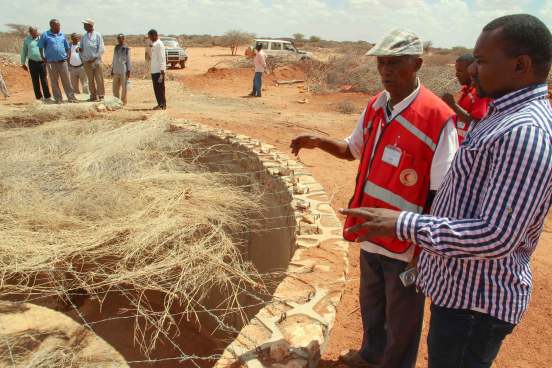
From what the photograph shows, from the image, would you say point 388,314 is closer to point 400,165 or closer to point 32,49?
point 400,165

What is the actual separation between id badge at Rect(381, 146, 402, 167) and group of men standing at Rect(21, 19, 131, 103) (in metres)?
7.74

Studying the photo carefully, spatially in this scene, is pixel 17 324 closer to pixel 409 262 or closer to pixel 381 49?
pixel 409 262

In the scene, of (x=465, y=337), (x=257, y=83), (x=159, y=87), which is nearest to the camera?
(x=465, y=337)

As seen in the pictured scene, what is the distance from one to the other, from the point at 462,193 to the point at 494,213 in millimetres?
175

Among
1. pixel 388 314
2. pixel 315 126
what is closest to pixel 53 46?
pixel 315 126

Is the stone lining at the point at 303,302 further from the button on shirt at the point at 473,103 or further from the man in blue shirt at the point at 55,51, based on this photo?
the man in blue shirt at the point at 55,51

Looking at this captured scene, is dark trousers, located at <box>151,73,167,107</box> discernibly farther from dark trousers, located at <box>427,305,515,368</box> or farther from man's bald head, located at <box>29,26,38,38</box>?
dark trousers, located at <box>427,305,515,368</box>

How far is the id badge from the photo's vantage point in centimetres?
180

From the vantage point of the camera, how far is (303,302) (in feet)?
7.05

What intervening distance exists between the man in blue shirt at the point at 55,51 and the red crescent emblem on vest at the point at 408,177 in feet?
26.7

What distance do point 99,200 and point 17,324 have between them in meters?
1.10

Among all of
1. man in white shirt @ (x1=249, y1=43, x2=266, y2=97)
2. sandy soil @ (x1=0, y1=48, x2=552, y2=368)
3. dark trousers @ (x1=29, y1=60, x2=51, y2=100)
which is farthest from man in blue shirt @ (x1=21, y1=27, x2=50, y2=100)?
man in white shirt @ (x1=249, y1=43, x2=266, y2=97)

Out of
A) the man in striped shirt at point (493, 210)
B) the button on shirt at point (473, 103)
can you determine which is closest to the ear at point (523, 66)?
the man in striped shirt at point (493, 210)

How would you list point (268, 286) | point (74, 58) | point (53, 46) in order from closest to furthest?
1. point (268, 286)
2. point (53, 46)
3. point (74, 58)
